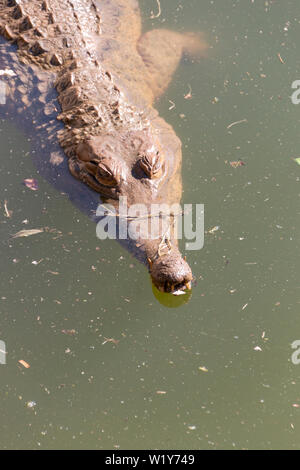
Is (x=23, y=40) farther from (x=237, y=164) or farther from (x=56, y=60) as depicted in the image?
(x=237, y=164)

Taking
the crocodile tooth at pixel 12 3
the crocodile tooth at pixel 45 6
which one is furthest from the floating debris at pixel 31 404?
the crocodile tooth at pixel 12 3

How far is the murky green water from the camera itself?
157 inches

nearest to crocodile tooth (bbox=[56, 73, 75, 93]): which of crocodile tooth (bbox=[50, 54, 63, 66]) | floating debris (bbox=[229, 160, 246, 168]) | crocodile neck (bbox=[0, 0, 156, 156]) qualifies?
crocodile neck (bbox=[0, 0, 156, 156])

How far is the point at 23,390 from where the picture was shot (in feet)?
13.5

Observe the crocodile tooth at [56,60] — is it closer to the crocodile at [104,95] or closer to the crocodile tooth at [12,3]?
the crocodile at [104,95]

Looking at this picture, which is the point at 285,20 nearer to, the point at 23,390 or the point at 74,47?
the point at 74,47

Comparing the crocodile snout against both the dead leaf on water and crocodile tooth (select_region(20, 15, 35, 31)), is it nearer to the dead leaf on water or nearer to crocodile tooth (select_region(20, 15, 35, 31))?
the dead leaf on water

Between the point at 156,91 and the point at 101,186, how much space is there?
189 cm

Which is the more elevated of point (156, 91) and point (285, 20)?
point (285, 20)

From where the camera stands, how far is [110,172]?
4613 millimetres

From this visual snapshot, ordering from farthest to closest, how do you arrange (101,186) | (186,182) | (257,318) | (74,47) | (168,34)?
(168,34) → (74,47) → (186,182) → (101,186) → (257,318)

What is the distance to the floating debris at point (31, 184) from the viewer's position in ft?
17.1

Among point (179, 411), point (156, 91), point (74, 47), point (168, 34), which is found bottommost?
point (179, 411)
